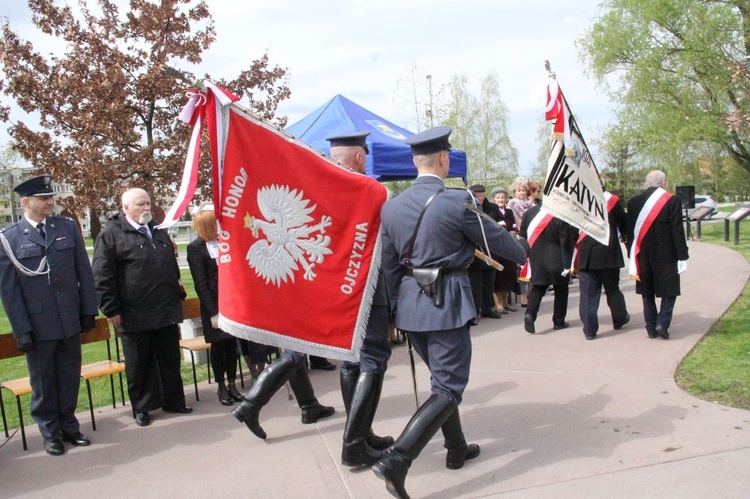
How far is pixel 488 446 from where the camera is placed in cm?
437

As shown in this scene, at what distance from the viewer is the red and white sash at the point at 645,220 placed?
6961mm

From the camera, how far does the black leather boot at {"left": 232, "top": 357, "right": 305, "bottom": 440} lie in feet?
14.3

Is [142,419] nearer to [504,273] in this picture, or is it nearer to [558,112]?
[558,112]

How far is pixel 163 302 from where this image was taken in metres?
5.31

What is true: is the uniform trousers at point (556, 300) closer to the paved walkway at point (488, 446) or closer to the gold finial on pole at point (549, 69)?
the paved walkway at point (488, 446)

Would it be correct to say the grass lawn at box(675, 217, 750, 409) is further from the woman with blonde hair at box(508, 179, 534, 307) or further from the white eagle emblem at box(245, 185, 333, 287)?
the white eagle emblem at box(245, 185, 333, 287)

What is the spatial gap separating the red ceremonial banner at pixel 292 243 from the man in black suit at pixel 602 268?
4.06 metres

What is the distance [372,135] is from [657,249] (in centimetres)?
374

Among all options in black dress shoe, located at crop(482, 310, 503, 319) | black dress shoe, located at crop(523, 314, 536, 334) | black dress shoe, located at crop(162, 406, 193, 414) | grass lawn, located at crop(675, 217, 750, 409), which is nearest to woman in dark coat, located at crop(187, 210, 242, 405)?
black dress shoe, located at crop(162, 406, 193, 414)

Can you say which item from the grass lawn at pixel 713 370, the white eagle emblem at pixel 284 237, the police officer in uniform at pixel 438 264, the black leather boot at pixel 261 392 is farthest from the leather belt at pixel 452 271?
the grass lawn at pixel 713 370

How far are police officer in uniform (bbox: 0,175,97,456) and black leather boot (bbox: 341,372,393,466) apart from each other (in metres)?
2.21

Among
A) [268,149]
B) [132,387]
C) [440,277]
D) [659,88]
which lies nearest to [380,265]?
[440,277]

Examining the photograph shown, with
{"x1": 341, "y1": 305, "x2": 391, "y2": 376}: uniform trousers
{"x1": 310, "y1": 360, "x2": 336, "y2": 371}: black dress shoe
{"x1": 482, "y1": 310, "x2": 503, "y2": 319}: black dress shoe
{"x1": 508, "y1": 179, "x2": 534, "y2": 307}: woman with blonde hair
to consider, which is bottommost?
{"x1": 482, "y1": 310, "x2": 503, "y2": 319}: black dress shoe

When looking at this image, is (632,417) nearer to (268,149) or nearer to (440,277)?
(440,277)
